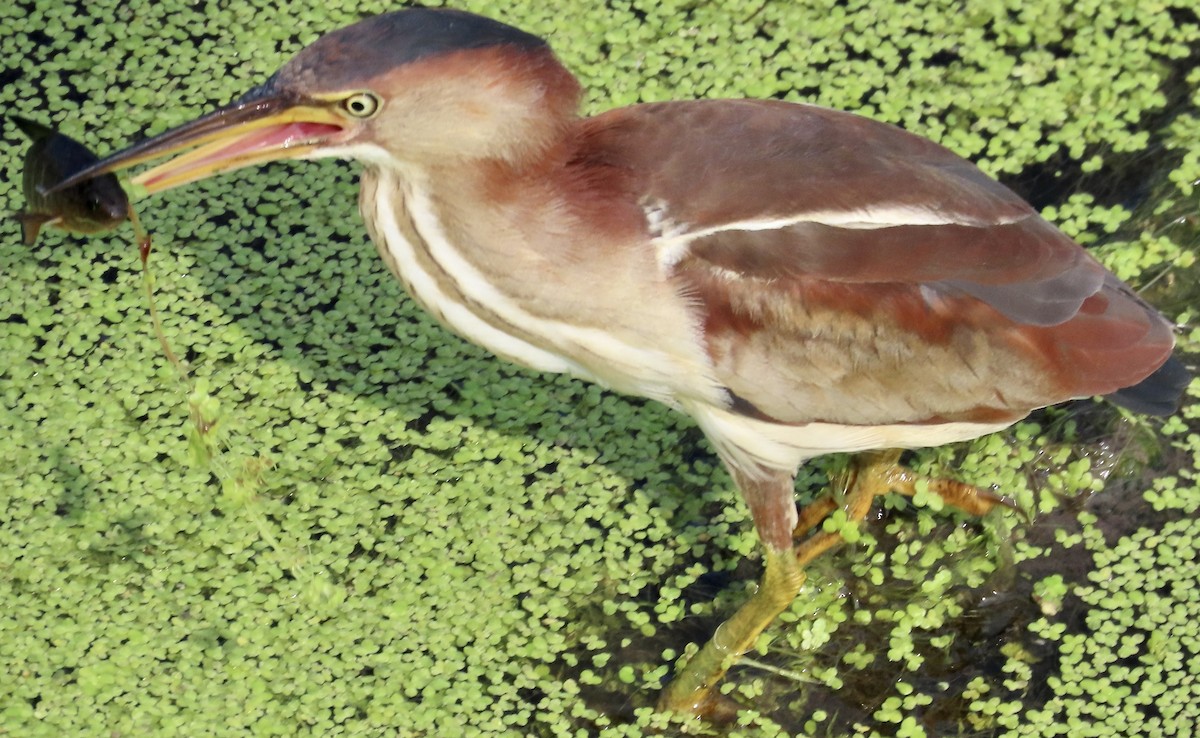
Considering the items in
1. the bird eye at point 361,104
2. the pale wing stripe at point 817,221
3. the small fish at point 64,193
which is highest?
the bird eye at point 361,104

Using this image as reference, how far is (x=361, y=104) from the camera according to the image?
2068 mm

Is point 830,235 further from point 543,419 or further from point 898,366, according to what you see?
point 543,419

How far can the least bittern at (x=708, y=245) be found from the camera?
6.82 ft

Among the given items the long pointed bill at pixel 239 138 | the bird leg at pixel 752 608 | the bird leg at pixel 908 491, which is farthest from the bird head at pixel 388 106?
the bird leg at pixel 908 491

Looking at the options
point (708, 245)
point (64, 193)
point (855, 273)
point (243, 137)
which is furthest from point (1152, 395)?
point (64, 193)

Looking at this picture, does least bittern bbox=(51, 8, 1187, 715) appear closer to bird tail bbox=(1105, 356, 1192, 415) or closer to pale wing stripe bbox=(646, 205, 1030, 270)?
pale wing stripe bbox=(646, 205, 1030, 270)

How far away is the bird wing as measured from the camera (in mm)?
2248

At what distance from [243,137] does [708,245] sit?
0.72 m

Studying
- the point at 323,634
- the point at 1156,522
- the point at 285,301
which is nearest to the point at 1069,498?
the point at 1156,522

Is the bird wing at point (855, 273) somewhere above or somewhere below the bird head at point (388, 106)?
below

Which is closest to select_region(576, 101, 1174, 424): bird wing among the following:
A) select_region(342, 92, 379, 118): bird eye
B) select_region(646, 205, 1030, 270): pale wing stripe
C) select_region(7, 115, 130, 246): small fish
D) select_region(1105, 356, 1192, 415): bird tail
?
select_region(646, 205, 1030, 270): pale wing stripe

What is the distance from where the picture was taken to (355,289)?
3307mm

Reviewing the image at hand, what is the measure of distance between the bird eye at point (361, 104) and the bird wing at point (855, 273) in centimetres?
38

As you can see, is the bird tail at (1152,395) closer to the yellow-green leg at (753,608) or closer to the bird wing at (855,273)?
the bird wing at (855,273)
